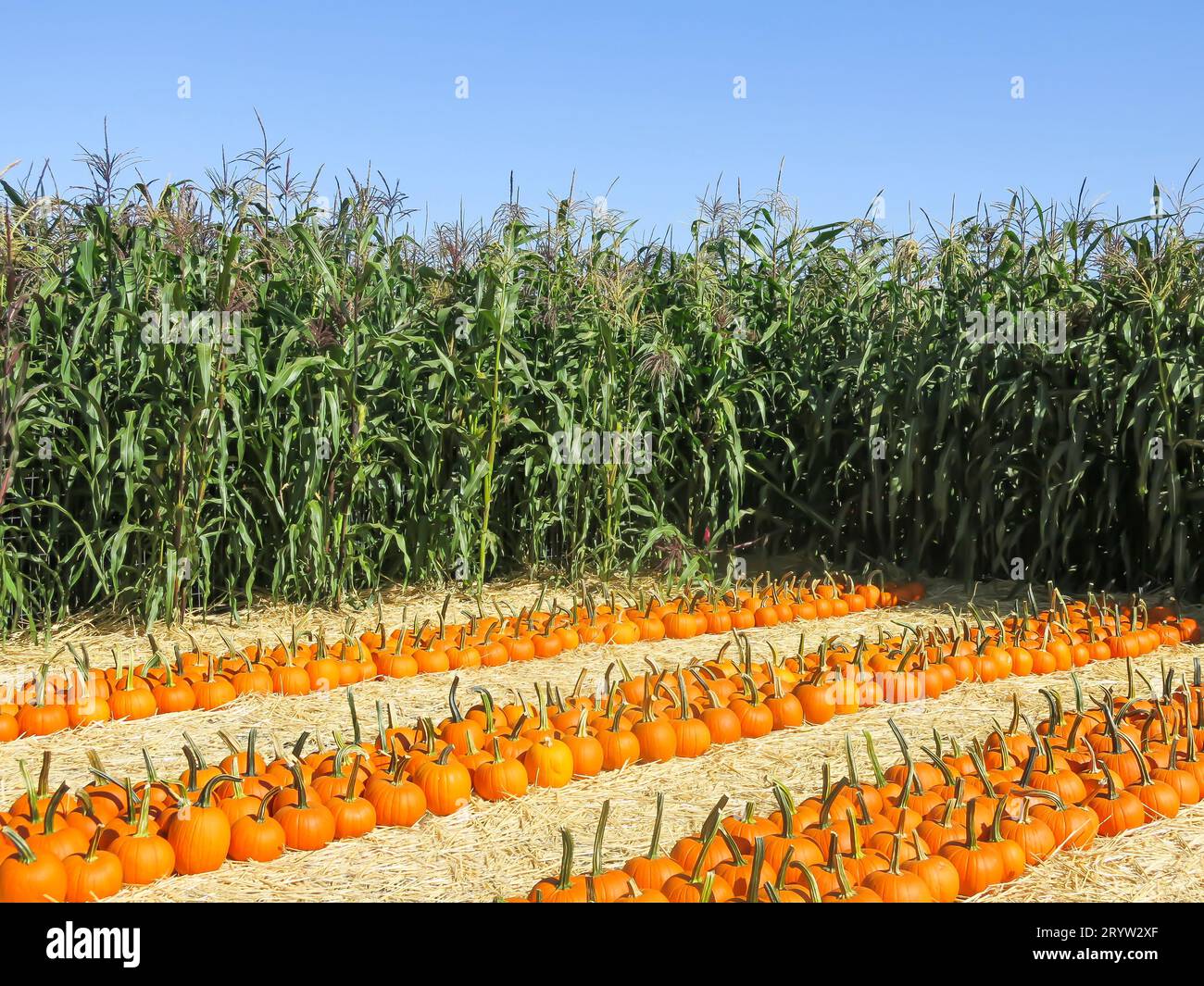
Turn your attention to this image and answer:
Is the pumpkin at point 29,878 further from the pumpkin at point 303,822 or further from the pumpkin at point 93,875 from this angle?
the pumpkin at point 303,822

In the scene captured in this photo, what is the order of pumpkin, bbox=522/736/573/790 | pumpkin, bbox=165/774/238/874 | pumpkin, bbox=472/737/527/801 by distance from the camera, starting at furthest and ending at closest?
pumpkin, bbox=522/736/573/790 → pumpkin, bbox=472/737/527/801 → pumpkin, bbox=165/774/238/874

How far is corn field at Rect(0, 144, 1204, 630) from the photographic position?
6.13 meters

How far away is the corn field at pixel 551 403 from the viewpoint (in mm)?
6133

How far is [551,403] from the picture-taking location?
760 centimetres

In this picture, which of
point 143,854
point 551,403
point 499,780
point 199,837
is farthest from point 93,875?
point 551,403

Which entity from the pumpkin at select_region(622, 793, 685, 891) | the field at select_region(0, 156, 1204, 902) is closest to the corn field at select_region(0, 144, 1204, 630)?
the field at select_region(0, 156, 1204, 902)

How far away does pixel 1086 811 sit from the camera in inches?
135

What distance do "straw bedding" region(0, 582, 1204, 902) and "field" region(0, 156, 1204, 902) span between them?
0.02 meters

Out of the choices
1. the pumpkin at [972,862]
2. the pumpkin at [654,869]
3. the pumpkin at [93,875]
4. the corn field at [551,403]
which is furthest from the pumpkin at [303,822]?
the corn field at [551,403]

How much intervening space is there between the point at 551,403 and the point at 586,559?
1.11 meters

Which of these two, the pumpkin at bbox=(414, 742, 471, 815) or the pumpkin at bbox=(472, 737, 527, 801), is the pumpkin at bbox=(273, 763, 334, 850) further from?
the pumpkin at bbox=(472, 737, 527, 801)

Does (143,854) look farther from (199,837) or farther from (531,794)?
(531,794)

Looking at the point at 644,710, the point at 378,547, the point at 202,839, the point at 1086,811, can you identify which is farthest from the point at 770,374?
the point at 202,839
